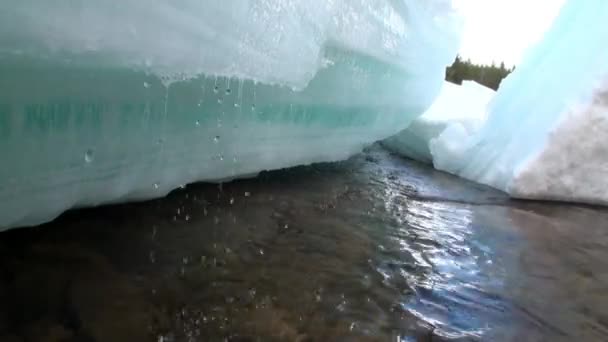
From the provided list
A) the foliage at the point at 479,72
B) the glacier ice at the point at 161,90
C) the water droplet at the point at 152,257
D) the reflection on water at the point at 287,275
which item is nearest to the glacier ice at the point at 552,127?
the reflection on water at the point at 287,275

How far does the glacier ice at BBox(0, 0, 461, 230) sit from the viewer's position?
120 cm

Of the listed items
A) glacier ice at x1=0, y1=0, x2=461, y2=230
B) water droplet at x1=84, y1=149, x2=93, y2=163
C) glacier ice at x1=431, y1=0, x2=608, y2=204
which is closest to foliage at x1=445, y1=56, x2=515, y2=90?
glacier ice at x1=431, y1=0, x2=608, y2=204

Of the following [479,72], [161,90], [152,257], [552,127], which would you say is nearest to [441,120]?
[552,127]

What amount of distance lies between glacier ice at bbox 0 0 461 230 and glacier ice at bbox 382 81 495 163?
227 cm

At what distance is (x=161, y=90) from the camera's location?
1622 mm

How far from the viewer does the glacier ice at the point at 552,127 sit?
353 cm

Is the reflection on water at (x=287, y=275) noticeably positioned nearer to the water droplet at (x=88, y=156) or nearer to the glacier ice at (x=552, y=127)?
the water droplet at (x=88, y=156)

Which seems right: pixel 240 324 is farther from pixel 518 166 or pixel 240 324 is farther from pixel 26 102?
pixel 518 166

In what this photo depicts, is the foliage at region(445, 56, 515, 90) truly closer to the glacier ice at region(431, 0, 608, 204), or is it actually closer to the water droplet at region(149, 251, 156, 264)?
the glacier ice at region(431, 0, 608, 204)

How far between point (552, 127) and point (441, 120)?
1.63m

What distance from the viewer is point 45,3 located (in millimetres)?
1119

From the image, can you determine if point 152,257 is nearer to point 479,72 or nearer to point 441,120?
point 441,120

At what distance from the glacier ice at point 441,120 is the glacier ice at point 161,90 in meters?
2.27

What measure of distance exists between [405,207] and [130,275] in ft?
5.58
